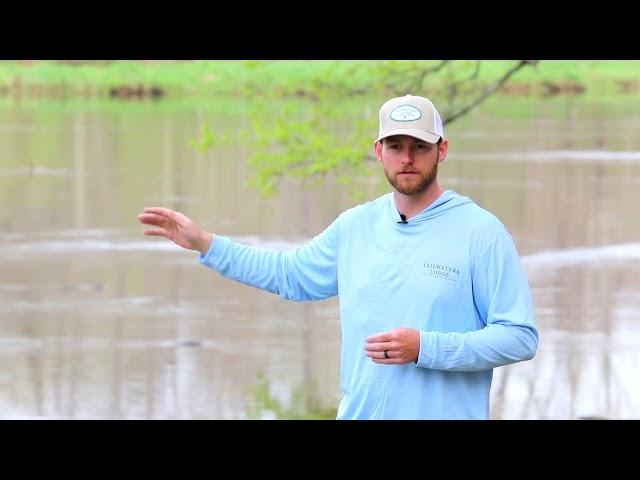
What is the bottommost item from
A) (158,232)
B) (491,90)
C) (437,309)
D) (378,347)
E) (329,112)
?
(378,347)

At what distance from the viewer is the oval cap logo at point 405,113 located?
3.64 m

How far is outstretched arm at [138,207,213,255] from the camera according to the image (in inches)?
159

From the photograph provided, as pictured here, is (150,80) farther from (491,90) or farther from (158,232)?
(158,232)

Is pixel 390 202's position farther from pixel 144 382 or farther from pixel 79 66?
pixel 79 66

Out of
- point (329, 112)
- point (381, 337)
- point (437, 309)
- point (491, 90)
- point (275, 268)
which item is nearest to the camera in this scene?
point (381, 337)

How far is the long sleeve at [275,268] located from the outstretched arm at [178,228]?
3 cm

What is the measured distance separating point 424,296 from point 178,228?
2.84ft

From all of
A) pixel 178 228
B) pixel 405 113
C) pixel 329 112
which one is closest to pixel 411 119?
pixel 405 113

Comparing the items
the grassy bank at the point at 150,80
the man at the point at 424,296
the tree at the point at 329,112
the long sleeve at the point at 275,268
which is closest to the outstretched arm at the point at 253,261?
the long sleeve at the point at 275,268

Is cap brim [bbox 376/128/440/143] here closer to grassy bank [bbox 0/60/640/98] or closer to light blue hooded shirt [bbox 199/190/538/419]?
light blue hooded shirt [bbox 199/190/538/419]

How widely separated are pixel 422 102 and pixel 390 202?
0.96 feet

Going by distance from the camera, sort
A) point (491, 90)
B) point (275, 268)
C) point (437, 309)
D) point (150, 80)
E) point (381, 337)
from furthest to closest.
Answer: point (150, 80) < point (491, 90) < point (275, 268) < point (437, 309) < point (381, 337)

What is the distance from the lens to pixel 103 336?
1536 cm

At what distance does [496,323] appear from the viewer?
11.8ft
